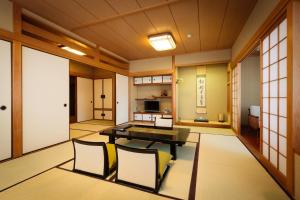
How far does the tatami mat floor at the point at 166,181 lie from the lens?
4.93ft

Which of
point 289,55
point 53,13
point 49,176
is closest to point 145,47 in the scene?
point 53,13

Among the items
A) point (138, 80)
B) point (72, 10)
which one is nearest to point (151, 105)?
point (138, 80)

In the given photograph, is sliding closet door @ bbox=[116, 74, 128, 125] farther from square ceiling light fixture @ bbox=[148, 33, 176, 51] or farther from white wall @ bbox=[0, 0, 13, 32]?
white wall @ bbox=[0, 0, 13, 32]

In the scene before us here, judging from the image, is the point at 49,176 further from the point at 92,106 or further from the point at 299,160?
the point at 92,106

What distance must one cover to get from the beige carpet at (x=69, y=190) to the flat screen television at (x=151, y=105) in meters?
4.56

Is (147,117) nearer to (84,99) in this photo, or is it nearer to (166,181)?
(84,99)

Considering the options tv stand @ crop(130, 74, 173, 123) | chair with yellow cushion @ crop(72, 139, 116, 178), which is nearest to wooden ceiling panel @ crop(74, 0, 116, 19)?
chair with yellow cushion @ crop(72, 139, 116, 178)

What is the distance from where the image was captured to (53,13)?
2744 mm

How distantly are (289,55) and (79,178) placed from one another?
2853 millimetres

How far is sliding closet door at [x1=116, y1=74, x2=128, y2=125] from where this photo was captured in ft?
18.1

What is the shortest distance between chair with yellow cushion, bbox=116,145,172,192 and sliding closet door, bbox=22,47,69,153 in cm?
215

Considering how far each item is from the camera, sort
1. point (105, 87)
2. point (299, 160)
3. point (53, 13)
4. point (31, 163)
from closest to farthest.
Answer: point (299, 160), point (31, 163), point (53, 13), point (105, 87)

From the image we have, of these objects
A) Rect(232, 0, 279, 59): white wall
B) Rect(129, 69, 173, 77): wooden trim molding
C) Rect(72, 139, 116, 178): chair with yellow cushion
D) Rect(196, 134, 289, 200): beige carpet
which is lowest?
Rect(196, 134, 289, 200): beige carpet

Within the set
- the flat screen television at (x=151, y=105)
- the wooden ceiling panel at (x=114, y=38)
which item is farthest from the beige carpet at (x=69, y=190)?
the flat screen television at (x=151, y=105)
